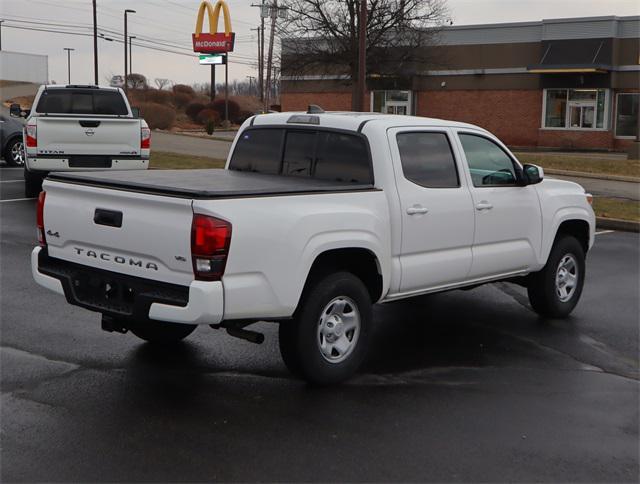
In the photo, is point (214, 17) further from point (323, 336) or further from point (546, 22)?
point (323, 336)

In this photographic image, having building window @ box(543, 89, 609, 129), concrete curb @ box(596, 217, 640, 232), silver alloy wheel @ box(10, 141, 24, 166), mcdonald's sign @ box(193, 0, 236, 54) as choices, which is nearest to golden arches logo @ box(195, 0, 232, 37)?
mcdonald's sign @ box(193, 0, 236, 54)

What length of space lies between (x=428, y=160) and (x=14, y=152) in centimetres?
1742

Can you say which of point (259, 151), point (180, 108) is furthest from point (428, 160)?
point (180, 108)

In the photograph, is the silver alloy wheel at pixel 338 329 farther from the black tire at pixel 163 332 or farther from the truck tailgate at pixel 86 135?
the truck tailgate at pixel 86 135

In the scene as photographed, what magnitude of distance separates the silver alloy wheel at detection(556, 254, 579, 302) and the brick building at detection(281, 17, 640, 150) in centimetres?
3407

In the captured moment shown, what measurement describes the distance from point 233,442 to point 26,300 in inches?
163

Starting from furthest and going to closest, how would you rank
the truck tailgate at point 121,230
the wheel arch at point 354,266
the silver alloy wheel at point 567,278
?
the silver alloy wheel at point 567,278, the wheel arch at point 354,266, the truck tailgate at point 121,230

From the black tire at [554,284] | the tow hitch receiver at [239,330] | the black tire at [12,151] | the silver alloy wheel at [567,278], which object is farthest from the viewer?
the black tire at [12,151]

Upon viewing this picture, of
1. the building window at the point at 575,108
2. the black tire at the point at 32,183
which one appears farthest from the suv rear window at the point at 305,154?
the building window at the point at 575,108

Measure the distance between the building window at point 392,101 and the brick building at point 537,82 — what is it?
0.26 ft

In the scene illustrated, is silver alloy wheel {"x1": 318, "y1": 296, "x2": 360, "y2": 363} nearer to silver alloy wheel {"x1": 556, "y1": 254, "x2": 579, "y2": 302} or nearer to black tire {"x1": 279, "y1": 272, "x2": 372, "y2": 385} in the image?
black tire {"x1": 279, "y1": 272, "x2": 372, "y2": 385}

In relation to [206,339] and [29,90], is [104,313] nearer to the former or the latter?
[206,339]

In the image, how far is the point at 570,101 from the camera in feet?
144

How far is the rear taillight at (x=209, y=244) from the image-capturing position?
493cm
